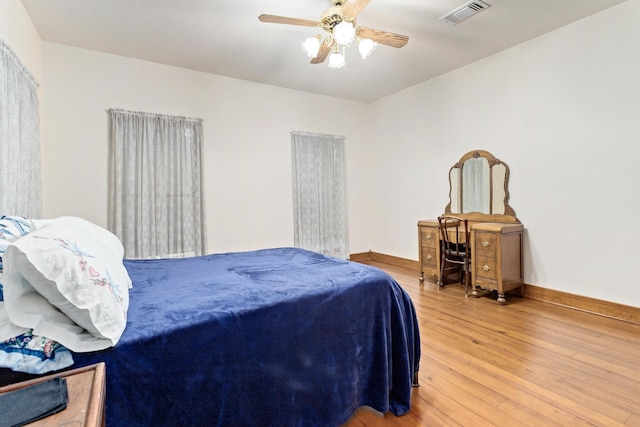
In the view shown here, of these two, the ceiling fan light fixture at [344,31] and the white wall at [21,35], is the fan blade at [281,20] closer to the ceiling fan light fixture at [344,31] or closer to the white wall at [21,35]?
the ceiling fan light fixture at [344,31]

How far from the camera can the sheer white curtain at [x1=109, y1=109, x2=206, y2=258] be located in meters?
3.58

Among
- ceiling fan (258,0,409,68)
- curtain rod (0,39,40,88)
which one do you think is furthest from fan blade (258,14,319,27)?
curtain rod (0,39,40,88)

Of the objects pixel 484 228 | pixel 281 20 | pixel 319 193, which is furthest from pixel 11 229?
A: pixel 319 193

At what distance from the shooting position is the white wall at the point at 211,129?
337 cm

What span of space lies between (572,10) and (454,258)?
2.76 metres

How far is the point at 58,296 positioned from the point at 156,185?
3.09 meters

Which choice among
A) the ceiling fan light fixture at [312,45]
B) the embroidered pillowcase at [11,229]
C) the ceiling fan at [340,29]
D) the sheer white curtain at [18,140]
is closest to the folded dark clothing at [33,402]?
the embroidered pillowcase at [11,229]

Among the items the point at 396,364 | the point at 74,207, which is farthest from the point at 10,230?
the point at 74,207

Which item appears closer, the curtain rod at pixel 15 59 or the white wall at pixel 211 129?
the curtain rod at pixel 15 59

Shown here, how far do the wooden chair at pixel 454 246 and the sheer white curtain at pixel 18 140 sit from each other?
4041 millimetres

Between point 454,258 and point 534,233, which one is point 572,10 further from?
point 454,258

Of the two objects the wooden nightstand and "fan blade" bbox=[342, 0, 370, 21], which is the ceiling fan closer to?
"fan blade" bbox=[342, 0, 370, 21]

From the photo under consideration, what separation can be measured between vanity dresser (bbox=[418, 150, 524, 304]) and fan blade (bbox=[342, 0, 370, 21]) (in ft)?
8.30

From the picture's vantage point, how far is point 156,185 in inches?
148
